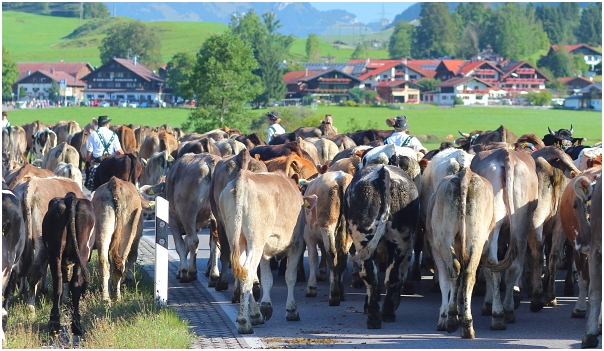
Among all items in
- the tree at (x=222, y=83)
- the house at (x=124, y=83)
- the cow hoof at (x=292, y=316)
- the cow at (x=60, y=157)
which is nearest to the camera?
the cow hoof at (x=292, y=316)

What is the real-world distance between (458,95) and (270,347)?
159m

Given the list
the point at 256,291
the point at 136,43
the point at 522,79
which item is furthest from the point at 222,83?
the point at 136,43

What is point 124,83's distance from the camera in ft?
558

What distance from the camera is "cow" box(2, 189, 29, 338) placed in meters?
10.9

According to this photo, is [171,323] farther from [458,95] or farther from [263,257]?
[458,95]

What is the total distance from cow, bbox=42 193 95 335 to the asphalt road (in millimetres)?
1764

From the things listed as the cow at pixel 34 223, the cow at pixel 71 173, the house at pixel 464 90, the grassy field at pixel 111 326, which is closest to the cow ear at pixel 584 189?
the grassy field at pixel 111 326

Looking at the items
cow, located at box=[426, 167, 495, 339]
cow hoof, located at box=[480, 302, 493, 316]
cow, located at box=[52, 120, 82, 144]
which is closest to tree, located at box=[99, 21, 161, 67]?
cow, located at box=[52, 120, 82, 144]

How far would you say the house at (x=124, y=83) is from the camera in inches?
6590

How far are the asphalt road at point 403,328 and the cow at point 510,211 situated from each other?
0.40 metres

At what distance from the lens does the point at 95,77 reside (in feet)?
560

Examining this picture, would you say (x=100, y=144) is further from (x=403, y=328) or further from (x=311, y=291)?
(x=403, y=328)

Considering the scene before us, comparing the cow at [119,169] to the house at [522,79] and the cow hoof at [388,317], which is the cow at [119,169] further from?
the house at [522,79]

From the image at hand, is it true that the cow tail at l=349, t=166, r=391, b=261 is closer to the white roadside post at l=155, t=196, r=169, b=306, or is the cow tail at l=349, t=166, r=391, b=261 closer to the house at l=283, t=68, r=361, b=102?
the white roadside post at l=155, t=196, r=169, b=306
